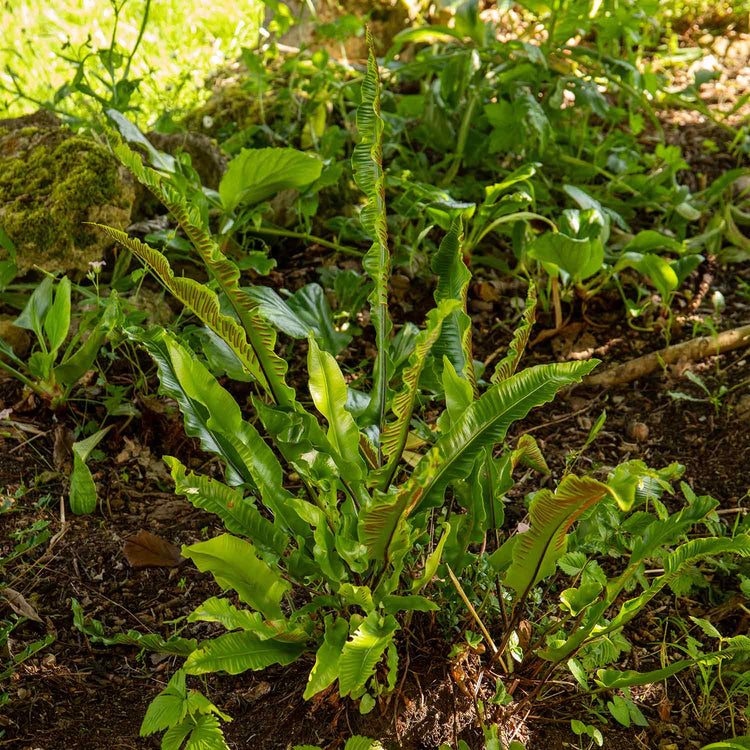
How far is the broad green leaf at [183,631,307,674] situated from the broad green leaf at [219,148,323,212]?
1257mm

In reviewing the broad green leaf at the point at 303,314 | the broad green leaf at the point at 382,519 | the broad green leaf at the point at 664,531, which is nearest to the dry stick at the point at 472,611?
the broad green leaf at the point at 382,519

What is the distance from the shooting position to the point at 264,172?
6.97 feet

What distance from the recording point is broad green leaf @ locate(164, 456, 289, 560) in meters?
1.32

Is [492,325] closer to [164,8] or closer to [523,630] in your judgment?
[523,630]

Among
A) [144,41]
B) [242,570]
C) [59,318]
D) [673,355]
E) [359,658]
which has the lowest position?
[673,355]

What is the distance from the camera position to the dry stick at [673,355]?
2.35m

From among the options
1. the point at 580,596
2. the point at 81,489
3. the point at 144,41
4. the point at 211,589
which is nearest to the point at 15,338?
the point at 81,489

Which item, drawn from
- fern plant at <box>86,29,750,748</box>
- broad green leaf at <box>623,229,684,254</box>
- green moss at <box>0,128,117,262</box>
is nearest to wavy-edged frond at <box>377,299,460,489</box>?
fern plant at <box>86,29,750,748</box>

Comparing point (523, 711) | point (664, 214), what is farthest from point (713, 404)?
point (523, 711)

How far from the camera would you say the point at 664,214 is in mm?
2879

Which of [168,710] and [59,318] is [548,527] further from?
[59,318]

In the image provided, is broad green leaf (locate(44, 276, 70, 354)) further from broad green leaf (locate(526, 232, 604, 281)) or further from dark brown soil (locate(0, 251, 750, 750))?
broad green leaf (locate(526, 232, 604, 281))

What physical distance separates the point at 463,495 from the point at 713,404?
110cm

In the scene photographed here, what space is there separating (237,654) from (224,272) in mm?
676
